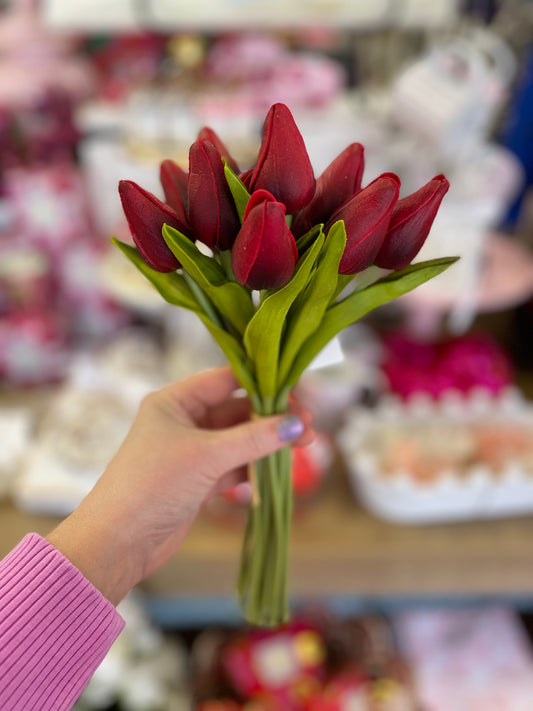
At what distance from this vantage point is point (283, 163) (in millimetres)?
396

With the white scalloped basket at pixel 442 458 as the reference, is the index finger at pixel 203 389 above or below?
above

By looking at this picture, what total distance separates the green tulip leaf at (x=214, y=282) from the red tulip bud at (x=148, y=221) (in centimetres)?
1

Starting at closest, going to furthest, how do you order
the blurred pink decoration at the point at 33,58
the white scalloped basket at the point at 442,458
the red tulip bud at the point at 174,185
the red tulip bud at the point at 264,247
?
the red tulip bud at the point at 264,247, the red tulip bud at the point at 174,185, the white scalloped basket at the point at 442,458, the blurred pink decoration at the point at 33,58

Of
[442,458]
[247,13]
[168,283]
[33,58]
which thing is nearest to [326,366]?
[442,458]

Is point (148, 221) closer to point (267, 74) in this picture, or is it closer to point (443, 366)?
point (443, 366)

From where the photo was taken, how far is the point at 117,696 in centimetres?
103

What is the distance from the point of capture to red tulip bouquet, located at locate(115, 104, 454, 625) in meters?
0.39

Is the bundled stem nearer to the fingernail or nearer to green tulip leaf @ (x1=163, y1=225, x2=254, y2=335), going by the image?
the fingernail

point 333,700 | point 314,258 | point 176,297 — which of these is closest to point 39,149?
point 176,297

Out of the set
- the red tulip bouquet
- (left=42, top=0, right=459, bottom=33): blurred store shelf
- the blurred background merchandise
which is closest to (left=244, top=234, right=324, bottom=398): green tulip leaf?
the red tulip bouquet

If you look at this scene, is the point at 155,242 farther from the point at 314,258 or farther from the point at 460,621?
the point at 460,621

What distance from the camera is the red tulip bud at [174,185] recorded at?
1.52 ft

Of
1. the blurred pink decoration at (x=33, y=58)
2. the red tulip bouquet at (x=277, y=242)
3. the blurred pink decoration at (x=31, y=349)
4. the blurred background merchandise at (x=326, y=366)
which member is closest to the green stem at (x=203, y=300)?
the red tulip bouquet at (x=277, y=242)

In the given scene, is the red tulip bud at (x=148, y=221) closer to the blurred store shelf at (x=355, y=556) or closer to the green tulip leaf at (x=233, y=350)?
the green tulip leaf at (x=233, y=350)
